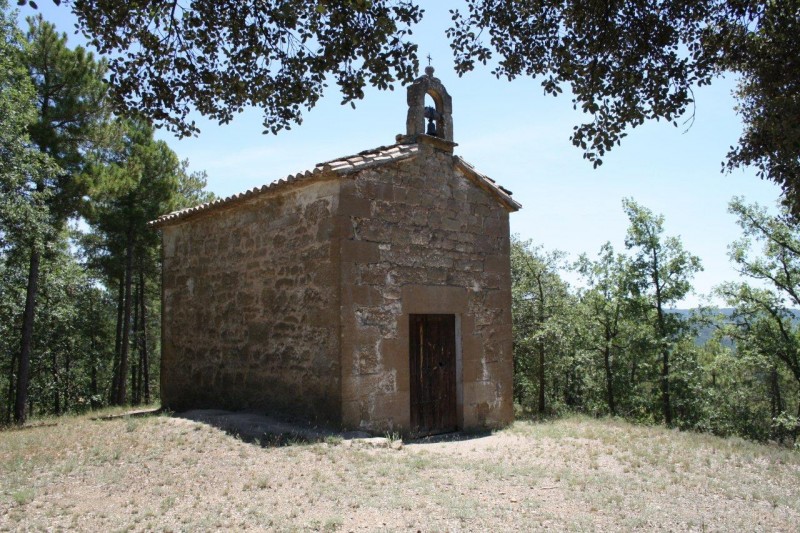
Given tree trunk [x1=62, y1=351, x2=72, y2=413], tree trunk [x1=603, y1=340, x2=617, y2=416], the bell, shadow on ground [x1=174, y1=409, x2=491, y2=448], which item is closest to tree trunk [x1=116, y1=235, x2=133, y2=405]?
tree trunk [x1=62, y1=351, x2=72, y2=413]

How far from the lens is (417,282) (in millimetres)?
9242

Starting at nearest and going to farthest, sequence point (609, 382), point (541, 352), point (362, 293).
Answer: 1. point (362, 293)
2. point (541, 352)
3. point (609, 382)

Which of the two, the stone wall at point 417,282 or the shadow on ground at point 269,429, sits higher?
the stone wall at point 417,282

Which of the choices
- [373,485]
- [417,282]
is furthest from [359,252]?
[373,485]

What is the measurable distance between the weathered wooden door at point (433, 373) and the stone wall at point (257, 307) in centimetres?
161

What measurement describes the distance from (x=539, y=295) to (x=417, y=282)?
31.9 feet

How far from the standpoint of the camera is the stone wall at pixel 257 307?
8.48m

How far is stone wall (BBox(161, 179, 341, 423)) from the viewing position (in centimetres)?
848

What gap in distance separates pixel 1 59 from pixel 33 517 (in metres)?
→ 10.6

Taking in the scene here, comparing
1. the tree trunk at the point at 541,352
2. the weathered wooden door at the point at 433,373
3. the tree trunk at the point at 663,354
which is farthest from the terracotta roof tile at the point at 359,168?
the tree trunk at the point at 663,354

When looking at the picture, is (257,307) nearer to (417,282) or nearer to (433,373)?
(417,282)

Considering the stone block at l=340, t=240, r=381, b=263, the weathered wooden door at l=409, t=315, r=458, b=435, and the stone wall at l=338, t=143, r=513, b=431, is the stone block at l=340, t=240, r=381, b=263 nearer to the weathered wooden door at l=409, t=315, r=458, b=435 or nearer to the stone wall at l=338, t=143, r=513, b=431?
the stone wall at l=338, t=143, r=513, b=431

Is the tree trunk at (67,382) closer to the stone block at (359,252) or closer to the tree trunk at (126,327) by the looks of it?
the tree trunk at (126,327)

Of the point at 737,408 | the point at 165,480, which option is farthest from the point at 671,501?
the point at 737,408
